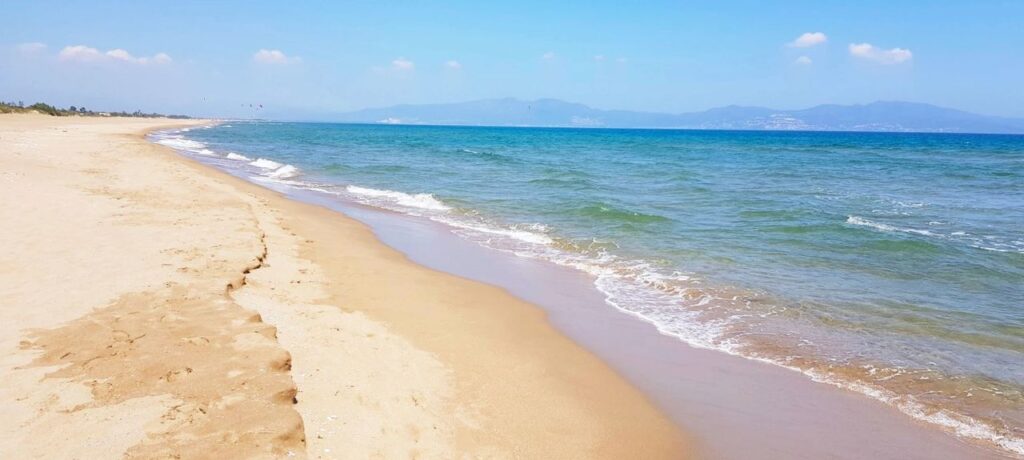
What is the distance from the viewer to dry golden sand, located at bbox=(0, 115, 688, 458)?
174 inches

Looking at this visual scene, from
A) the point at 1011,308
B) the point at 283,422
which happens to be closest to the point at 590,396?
the point at 283,422

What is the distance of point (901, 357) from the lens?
698 cm

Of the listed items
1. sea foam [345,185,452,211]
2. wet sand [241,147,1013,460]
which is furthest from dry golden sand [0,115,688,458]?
sea foam [345,185,452,211]

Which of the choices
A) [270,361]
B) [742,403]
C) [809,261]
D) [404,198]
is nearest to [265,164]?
[404,198]

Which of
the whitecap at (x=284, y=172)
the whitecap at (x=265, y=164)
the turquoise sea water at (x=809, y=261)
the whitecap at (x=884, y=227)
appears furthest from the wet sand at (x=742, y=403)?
the whitecap at (x=265, y=164)

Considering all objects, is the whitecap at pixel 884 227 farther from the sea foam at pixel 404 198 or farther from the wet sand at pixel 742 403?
the sea foam at pixel 404 198

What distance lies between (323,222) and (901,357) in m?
12.0

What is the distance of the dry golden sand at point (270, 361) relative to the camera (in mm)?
4418

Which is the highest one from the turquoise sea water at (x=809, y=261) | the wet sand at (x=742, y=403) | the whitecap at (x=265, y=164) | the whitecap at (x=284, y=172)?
the whitecap at (x=265, y=164)

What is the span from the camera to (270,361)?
5484 mm

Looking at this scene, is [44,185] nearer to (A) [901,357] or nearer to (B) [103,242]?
(B) [103,242]

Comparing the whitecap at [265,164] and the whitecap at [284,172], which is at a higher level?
the whitecap at [265,164]

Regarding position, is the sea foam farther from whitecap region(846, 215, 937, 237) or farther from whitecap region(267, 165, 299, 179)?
whitecap region(846, 215, 937, 237)

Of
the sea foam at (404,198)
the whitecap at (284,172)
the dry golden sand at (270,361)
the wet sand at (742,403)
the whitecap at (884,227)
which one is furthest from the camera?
the whitecap at (284,172)
